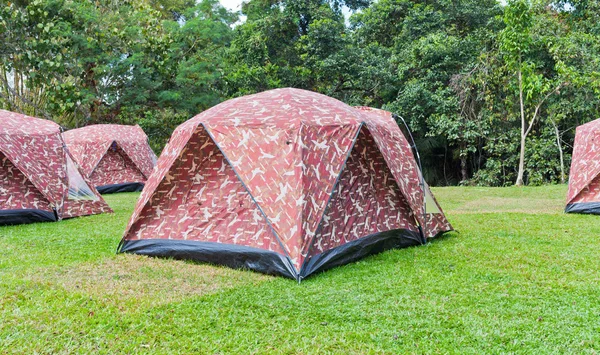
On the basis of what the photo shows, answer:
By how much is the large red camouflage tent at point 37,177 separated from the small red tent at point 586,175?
8.35 meters

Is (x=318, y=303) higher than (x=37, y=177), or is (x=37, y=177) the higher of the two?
(x=318, y=303)

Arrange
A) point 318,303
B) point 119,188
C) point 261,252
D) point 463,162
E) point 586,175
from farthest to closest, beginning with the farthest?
point 463,162, point 119,188, point 586,175, point 261,252, point 318,303

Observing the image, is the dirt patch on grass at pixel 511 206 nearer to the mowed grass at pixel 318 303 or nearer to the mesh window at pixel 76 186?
the mowed grass at pixel 318 303

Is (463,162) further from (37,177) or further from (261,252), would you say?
(261,252)

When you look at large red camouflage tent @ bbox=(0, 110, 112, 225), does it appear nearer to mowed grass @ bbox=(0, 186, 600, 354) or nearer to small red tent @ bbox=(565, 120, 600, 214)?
mowed grass @ bbox=(0, 186, 600, 354)

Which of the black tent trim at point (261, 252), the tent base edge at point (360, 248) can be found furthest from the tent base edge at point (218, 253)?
the tent base edge at point (360, 248)

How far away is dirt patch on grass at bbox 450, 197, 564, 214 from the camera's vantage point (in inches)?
371

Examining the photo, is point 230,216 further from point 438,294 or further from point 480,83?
point 480,83

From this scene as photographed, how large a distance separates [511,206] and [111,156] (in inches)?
421

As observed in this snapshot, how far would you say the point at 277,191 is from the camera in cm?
489

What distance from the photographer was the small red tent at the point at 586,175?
827cm

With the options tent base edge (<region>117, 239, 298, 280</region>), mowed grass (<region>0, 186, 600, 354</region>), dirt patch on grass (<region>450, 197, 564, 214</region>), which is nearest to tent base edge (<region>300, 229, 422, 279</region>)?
mowed grass (<region>0, 186, 600, 354</region>)

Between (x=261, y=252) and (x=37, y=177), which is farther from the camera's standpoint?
(x=37, y=177)

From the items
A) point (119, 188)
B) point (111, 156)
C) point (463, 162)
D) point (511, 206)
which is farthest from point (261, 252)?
point (463, 162)
